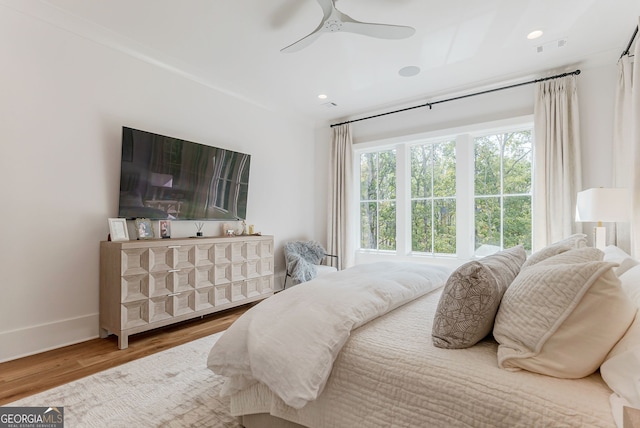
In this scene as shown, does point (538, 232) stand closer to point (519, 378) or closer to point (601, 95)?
point (601, 95)

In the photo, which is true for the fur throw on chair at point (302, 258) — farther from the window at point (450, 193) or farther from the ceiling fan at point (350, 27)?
the ceiling fan at point (350, 27)

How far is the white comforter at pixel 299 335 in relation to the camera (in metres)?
1.18

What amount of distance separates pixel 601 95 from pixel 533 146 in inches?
29.5

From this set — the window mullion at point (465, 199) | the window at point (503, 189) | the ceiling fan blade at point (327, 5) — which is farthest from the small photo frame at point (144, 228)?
the window at point (503, 189)

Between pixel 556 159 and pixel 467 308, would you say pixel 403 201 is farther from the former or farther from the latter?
pixel 467 308

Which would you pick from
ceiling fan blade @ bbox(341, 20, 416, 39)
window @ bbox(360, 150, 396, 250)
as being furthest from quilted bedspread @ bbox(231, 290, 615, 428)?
window @ bbox(360, 150, 396, 250)

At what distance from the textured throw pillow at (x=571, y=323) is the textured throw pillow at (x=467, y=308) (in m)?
0.12

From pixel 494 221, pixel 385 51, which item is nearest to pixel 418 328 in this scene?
pixel 385 51

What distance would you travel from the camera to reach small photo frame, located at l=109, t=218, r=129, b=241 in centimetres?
275

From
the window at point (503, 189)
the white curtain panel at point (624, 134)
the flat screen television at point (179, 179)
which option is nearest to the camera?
the white curtain panel at point (624, 134)

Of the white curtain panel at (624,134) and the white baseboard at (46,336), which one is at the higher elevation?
the white curtain panel at (624,134)

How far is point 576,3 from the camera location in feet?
7.87

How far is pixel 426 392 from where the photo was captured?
3.43 feet

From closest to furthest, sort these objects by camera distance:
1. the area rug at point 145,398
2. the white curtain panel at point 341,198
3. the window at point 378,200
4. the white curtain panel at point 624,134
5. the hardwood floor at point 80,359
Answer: the area rug at point 145,398 < the hardwood floor at point 80,359 < the white curtain panel at point 624,134 < the window at point 378,200 < the white curtain panel at point 341,198
